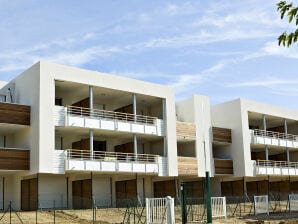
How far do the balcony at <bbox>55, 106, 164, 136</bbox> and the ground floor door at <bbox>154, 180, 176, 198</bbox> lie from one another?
15.4ft

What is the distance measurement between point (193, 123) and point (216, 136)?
9.92 ft

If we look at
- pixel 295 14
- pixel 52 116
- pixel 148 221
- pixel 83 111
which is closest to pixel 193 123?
pixel 83 111

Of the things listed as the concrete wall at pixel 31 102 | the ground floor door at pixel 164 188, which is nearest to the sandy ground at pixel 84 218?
the concrete wall at pixel 31 102

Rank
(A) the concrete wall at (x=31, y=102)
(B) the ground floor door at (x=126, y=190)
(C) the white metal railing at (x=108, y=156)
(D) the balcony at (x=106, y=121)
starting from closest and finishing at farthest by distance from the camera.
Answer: (A) the concrete wall at (x=31, y=102)
(D) the balcony at (x=106, y=121)
(C) the white metal railing at (x=108, y=156)
(B) the ground floor door at (x=126, y=190)

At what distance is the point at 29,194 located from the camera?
32.2 m

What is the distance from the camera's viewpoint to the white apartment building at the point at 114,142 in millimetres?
31094

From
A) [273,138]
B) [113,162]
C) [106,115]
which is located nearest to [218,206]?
[113,162]

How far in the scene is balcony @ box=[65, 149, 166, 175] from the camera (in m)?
31.8

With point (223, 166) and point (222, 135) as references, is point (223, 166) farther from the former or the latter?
point (222, 135)

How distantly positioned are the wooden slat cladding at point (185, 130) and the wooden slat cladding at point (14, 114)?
13261 mm

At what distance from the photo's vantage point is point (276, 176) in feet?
158

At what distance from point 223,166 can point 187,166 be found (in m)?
4.95

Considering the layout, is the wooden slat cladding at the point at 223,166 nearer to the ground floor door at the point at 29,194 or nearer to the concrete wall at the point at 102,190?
the concrete wall at the point at 102,190

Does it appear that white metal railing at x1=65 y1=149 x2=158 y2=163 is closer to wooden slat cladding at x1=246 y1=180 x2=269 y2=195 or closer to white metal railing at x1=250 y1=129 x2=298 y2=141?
white metal railing at x1=250 y1=129 x2=298 y2=141
